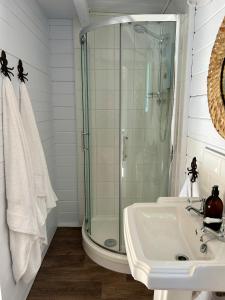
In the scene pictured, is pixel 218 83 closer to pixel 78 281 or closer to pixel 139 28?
pixel 139 28

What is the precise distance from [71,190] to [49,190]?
3.09 feet

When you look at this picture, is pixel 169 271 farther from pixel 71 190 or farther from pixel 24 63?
pixel 71 190

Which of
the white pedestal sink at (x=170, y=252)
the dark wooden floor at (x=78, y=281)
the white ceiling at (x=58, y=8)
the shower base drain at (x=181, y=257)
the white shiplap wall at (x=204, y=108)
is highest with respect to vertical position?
the white ceiling at (x=58, y=8)

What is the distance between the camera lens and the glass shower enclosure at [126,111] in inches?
79.0

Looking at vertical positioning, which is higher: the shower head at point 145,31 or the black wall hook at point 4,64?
the shower head at point 145,31

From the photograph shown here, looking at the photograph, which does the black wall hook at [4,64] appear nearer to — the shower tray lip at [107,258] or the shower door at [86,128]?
the shower door at [86,128]

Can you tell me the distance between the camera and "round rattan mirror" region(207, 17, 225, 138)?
1.11 metres

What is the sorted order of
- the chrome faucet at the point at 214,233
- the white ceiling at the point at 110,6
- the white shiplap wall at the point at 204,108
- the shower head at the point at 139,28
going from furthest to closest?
the white ceiling at the point at 110,6 < the shower head at the point at 139,28 < the white shiplap wall at the point at 204,108 < the chrome faucet at the point at 214,233

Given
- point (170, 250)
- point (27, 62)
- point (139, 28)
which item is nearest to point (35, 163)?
point (27, 62)

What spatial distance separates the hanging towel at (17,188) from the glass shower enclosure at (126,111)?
2.87 ft

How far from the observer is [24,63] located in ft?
5.80

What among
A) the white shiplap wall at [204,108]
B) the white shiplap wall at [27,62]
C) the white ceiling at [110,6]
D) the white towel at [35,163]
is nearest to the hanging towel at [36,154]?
the white towel at [35,163]

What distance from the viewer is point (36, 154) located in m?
1.68

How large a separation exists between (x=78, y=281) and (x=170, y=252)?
48.9 inches
